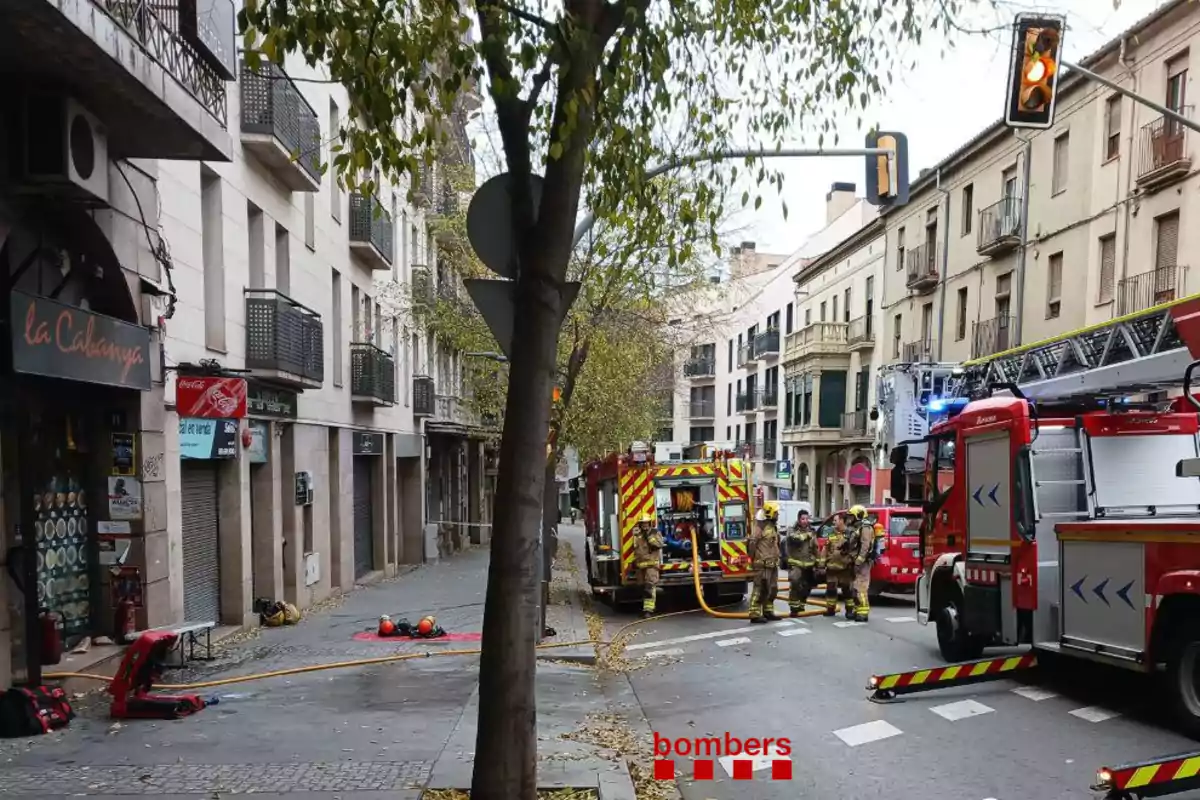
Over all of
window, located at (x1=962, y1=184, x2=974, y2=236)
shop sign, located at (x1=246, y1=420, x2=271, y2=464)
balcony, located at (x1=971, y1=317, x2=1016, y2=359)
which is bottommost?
shop sign, located at (x1=246, y1=420, x2=271, y2=464)

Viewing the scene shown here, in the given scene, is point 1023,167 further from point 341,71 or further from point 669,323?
point 341,71

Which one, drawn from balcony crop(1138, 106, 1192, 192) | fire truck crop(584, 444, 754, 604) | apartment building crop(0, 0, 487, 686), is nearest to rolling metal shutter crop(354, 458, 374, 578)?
apartment building crop(0, 0, 487, 686)

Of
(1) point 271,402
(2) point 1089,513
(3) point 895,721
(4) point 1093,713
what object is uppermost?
(1) point 271,402

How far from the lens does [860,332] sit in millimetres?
35750

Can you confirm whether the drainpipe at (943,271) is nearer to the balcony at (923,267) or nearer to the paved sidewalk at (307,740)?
the balcony at (923,267)

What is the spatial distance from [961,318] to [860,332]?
8.16 metres

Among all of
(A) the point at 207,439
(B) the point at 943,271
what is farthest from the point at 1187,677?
(B) the point at 943,271

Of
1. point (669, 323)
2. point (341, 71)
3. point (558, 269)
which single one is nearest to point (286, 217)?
point (669, 323)

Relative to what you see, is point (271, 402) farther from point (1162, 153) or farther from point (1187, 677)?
point (1162, 153)

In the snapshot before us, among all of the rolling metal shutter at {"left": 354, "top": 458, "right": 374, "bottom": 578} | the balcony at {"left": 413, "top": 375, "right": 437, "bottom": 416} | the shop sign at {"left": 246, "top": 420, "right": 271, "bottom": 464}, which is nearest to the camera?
the shop sign at {"left": 246, "top": 420, "right": 271, "bottom": 464}

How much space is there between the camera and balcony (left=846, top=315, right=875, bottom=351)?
3484 centimetres

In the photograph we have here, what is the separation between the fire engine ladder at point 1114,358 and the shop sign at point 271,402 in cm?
943

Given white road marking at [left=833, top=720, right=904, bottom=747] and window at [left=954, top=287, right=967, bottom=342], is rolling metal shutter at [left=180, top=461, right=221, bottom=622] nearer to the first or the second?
white road marking at [left=833, top=720, right=904, bottom=747]

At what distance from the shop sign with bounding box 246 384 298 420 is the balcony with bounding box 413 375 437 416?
1028 cm
